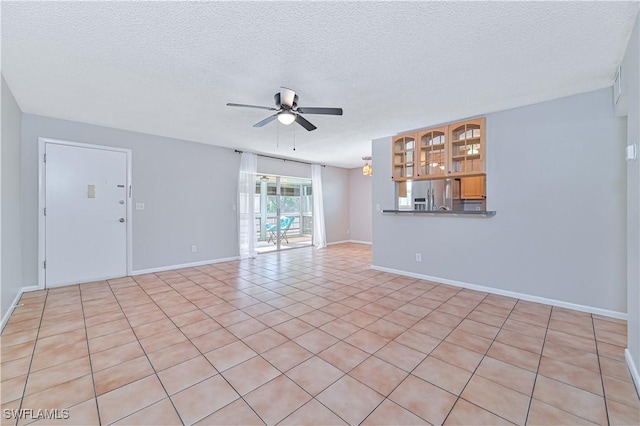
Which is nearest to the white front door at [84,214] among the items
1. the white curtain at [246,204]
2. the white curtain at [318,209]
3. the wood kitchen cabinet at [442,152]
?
the white curtain at [246,204]

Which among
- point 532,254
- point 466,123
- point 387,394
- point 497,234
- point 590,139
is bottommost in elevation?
point 387,394

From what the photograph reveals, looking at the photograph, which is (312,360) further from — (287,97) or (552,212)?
(552,212)

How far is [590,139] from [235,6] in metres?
3.68

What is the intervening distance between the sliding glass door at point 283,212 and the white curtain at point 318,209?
21 centimetres

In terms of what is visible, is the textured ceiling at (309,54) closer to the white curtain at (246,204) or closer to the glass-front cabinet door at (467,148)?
the glass-front cabinet door at (467,148)

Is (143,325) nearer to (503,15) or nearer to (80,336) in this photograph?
(80,336)

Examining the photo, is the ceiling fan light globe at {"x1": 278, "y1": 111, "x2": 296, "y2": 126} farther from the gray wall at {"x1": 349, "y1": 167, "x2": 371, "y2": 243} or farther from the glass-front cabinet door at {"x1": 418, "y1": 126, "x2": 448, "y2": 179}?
the gray wall at {"x1": 349, "y1": 167, "x2": 371, "y2": 243}

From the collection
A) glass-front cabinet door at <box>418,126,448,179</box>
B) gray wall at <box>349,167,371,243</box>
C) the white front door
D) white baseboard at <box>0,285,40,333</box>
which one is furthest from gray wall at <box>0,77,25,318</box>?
gray wall at <box>349,167,371,243</box>

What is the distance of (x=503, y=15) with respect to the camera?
1727mm

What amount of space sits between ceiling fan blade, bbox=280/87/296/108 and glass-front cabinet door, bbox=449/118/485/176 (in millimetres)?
2461

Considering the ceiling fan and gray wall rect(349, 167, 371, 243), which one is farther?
gray wall rect(349, 167, 371, 243)

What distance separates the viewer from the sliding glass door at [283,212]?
672 cm

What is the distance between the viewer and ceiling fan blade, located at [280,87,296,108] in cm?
256

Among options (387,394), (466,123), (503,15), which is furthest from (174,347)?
(466,123)
